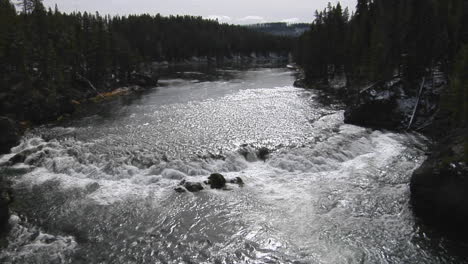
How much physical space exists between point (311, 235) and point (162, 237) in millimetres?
7901

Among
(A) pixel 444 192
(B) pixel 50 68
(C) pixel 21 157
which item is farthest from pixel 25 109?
(A) pixel 444 192

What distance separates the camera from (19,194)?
71.1ft

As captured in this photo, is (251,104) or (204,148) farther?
(251,104)

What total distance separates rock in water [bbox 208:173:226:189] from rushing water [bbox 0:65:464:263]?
25.4 inches

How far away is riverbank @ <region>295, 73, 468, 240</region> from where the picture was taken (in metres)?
16.6

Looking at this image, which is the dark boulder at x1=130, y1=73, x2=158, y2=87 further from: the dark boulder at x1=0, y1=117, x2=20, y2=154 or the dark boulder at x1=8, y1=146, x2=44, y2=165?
the dark boulder at x1=8, y1=146, x2=44, y2=165

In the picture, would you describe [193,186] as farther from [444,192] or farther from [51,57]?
[51,57]

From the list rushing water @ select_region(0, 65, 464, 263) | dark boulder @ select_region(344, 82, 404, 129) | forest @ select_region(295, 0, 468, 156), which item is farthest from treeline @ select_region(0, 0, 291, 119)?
forest @ select_region(295, 0, 468, 156)

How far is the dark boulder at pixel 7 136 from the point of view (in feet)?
102

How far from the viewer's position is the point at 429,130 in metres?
35.4

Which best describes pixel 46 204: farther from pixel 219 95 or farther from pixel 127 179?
pixel 219 95

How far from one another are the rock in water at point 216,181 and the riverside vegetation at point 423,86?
12180 millimetres

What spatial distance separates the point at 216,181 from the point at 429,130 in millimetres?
26879

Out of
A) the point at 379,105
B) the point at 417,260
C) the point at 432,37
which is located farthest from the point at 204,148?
the point at 432,37
